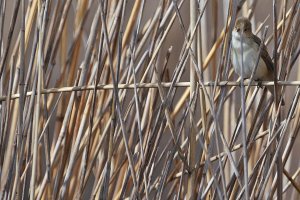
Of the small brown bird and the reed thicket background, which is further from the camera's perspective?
the small brown bird

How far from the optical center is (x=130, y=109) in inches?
81.3

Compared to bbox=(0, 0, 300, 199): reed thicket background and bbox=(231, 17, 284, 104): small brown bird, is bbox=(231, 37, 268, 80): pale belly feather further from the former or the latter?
bbox=(0, 0, 300, 199): reed thicket background

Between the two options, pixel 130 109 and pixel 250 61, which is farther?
pixel 250 61

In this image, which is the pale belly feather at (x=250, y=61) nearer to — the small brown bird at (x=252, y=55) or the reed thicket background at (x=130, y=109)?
the small brown bird at (x=252, y=55)

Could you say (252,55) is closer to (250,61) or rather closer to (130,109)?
(250,61)

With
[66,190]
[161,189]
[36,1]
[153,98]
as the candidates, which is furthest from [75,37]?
[161,189]

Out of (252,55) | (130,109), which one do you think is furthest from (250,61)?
(130,109)

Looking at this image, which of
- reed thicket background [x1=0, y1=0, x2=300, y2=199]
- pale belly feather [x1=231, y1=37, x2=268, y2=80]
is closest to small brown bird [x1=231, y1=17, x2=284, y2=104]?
pale belly feather [x1=231, y1=37, x2=268, y2=80]

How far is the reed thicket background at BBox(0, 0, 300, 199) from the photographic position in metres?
1.78

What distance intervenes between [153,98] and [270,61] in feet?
2.14

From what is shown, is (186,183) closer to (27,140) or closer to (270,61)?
(27,140)

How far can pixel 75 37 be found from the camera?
220 centimetres

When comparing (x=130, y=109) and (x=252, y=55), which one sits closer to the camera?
(x=130, y=109)

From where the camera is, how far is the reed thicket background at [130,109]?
1776 millimetres
